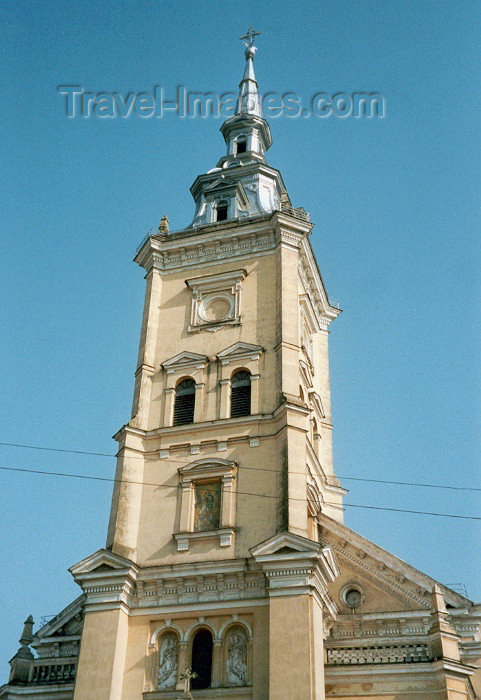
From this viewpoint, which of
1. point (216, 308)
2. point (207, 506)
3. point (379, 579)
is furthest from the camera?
point (216, 308)

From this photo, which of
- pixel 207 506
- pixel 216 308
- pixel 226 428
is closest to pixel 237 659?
pixel 207 506

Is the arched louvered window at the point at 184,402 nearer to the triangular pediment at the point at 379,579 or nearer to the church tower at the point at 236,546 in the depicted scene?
the church tower at the point at 236,546

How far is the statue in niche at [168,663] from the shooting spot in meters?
23.4

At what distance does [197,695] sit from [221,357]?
11.5 m

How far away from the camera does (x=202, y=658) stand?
23.6m

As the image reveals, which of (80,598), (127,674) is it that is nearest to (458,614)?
(127,674)

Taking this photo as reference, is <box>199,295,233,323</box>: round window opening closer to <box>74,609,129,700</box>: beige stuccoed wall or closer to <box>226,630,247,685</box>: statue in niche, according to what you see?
<box>74,609,129,700</box>: beige stuccoed wall

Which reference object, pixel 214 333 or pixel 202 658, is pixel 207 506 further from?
pixel 214 333

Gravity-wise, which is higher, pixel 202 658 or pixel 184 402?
pixel 184 402

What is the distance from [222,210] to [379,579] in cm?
1778

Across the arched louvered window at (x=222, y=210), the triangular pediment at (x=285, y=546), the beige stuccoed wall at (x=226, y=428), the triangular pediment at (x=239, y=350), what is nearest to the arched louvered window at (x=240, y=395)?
the beige stuccoed wall at (x=226, y=428)

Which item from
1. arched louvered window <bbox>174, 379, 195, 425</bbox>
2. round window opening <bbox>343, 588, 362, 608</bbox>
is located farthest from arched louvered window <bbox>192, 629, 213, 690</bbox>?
arched louvered window <bbox>174, 379, 195, 425</bbox>

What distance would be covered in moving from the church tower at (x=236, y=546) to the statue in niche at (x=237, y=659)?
0.06 m

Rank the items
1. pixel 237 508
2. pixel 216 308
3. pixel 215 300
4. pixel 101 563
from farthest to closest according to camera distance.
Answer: pixel 215 300
pixel 216 308
pixel 237 508
pixel 101 563
